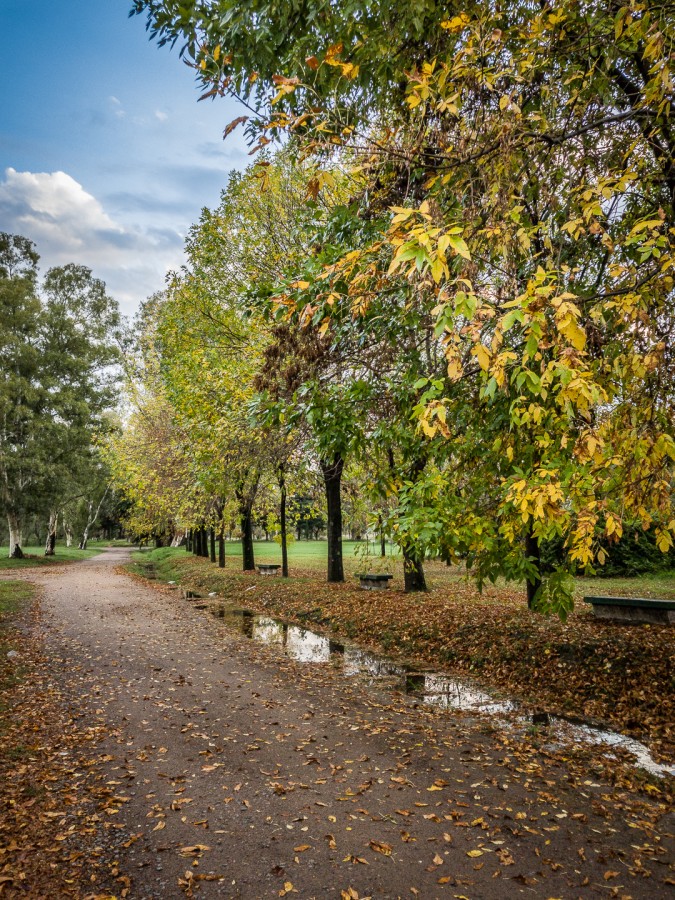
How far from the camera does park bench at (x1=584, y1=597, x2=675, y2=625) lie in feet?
30.4

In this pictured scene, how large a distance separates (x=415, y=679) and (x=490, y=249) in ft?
21.1

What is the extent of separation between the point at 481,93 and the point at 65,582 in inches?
929

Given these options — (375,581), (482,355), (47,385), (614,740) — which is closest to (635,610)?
(614,740)

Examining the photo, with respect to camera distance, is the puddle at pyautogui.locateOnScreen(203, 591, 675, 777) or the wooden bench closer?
the puddle at pyautogui.locateOnScreen(203, 591, 675, 777)

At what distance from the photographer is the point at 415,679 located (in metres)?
8.37

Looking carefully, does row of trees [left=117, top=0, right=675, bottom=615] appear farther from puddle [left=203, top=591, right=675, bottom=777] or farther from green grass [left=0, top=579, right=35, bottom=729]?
green grass [left=0, top=579, right=35, bottom=729]

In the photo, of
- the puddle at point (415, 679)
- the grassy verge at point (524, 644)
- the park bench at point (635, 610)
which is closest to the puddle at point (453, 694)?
the puddle at point (415, 679)

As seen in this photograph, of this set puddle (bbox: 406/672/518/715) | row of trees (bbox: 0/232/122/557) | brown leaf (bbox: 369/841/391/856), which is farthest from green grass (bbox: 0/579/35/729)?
row of trees (bbox: 0/232/122/557)

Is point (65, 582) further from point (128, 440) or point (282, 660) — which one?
point (282, 660)

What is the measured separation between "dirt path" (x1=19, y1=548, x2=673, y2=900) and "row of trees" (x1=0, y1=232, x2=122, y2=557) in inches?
1102

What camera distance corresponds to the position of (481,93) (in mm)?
5031

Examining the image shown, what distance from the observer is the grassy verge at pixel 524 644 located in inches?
264

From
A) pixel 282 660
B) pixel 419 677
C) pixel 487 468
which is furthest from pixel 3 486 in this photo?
pixel 487 468

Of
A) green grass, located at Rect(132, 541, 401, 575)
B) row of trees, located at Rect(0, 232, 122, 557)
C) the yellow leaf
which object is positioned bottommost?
green grass, located at Rect(132, 541, 401, 575)
